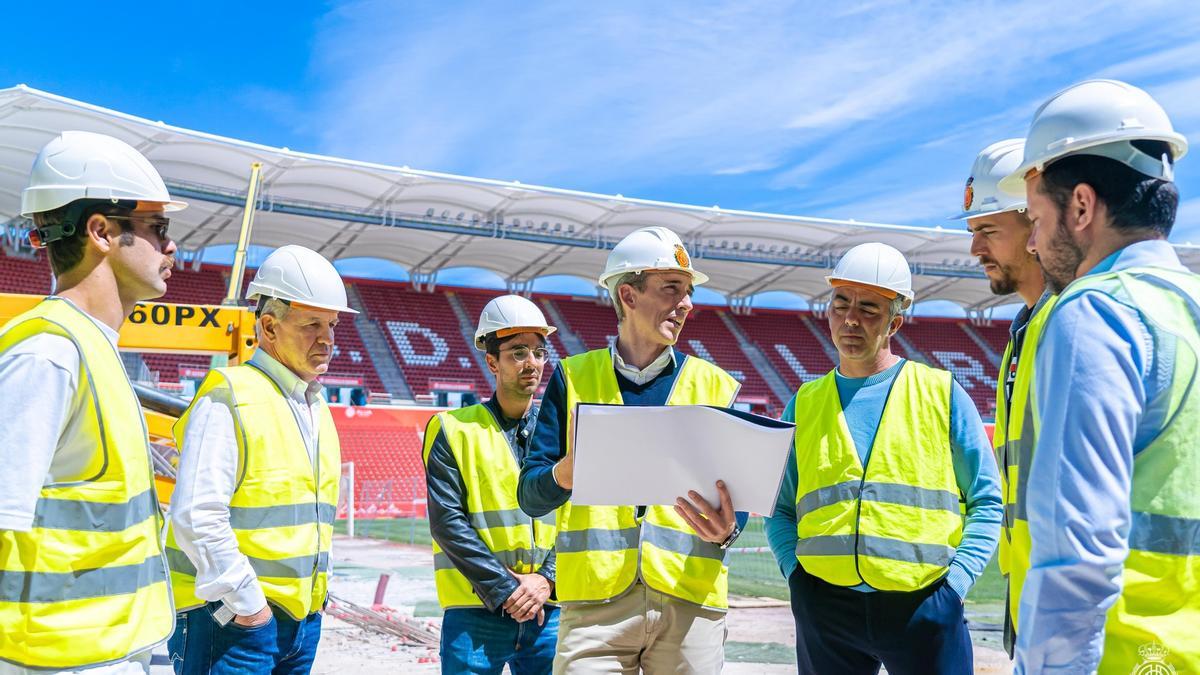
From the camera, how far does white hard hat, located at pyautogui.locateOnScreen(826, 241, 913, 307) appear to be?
3.33 m

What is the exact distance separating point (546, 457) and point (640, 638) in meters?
0.63

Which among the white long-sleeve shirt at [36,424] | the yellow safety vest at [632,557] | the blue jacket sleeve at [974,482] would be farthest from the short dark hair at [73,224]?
the blue jacket sleeve at [974,482]

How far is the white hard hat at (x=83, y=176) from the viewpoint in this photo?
215 cm

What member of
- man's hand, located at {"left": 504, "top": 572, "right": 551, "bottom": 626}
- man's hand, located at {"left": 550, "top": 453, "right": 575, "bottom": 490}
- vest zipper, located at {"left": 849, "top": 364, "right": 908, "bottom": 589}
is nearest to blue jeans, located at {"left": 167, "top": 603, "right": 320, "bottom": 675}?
man's hand, located at {"left": 504, "top": 572, "right": 551, "bottom": 626}

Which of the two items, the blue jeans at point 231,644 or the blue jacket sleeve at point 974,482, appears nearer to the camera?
the blue jeans at point 231,644

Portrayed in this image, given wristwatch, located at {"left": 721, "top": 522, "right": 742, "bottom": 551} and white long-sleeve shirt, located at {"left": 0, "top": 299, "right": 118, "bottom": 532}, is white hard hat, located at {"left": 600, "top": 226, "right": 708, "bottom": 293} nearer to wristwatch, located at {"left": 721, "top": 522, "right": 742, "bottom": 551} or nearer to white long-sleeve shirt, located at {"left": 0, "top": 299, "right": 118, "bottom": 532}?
wristwatch, located at {"left": 721, "top": 522, "right": 742, "bottom": 551}

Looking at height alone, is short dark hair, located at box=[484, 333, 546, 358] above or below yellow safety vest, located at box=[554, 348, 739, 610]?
above

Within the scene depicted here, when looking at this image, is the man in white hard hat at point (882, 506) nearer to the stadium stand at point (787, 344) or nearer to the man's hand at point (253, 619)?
the man's hand at point (253, 619)

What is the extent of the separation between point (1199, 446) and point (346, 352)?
92.9 feet

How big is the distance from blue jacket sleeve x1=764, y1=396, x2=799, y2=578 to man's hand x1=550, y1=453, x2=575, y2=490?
852mm

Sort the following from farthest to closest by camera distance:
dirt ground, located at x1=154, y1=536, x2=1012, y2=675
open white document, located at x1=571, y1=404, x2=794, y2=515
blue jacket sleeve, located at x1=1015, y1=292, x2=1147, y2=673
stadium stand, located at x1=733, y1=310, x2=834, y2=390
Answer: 1. stadium stand, located at x1=733, y1=310, x2=834, y2=390
2. dirt ground, located at x1=154, y1=536, x2=1012, y2=675
3. open white document, located at x1=571, y1=404, x2=794, y2=515
4. blue jacket sleeve, located at x1=1015, y1=292, x2=1147, y2=673

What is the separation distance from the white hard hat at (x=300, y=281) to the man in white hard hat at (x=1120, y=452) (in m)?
2.51

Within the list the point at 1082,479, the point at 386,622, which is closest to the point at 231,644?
the point at 1082,479

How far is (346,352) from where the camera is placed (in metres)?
28.4
